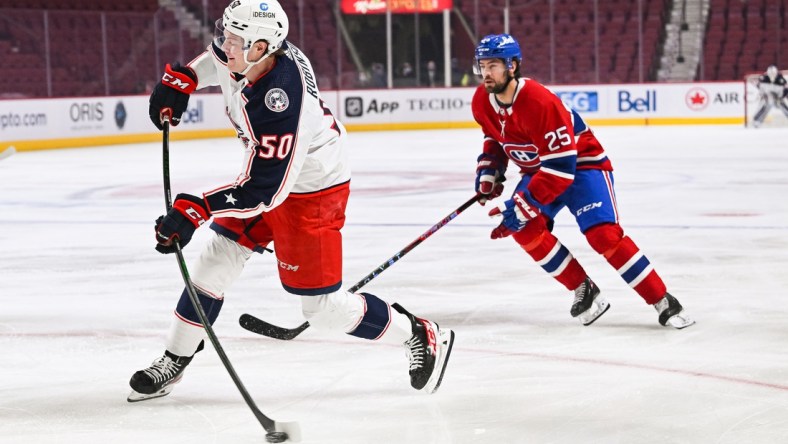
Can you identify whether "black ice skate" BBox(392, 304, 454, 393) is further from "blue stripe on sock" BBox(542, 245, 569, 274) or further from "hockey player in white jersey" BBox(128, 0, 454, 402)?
"blue stripe on sock" BBox(542, 245, 569, 274)

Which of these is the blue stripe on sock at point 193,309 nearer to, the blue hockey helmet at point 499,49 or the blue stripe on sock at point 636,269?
the blue hockey helmet at point 499,49

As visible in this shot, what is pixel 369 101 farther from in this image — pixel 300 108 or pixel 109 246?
pixel 300 108

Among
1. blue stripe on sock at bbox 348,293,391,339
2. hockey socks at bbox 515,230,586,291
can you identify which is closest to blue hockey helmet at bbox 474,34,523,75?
hockey socks at bbox 515,230,586,291

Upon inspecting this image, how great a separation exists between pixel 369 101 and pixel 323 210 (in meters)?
14.7

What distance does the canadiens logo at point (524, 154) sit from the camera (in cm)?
403

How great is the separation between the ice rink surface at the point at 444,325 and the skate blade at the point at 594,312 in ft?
0.11

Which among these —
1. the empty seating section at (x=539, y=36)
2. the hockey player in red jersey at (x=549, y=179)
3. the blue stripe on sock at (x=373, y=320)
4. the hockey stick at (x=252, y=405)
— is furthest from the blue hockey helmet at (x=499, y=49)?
the empty seating section at (x=539, y=36)

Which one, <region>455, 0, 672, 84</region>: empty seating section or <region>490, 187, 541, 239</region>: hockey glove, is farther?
<region>455, 0, 672, 84</region>: empty seating section

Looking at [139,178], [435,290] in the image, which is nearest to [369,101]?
[139,178]

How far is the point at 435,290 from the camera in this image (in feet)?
15.6

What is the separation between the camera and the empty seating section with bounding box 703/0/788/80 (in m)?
17.3

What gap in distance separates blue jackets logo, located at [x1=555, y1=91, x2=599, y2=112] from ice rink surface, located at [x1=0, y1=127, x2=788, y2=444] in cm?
969

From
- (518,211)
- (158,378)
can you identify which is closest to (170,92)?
(158,378)

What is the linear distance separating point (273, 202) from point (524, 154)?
4.91ft
